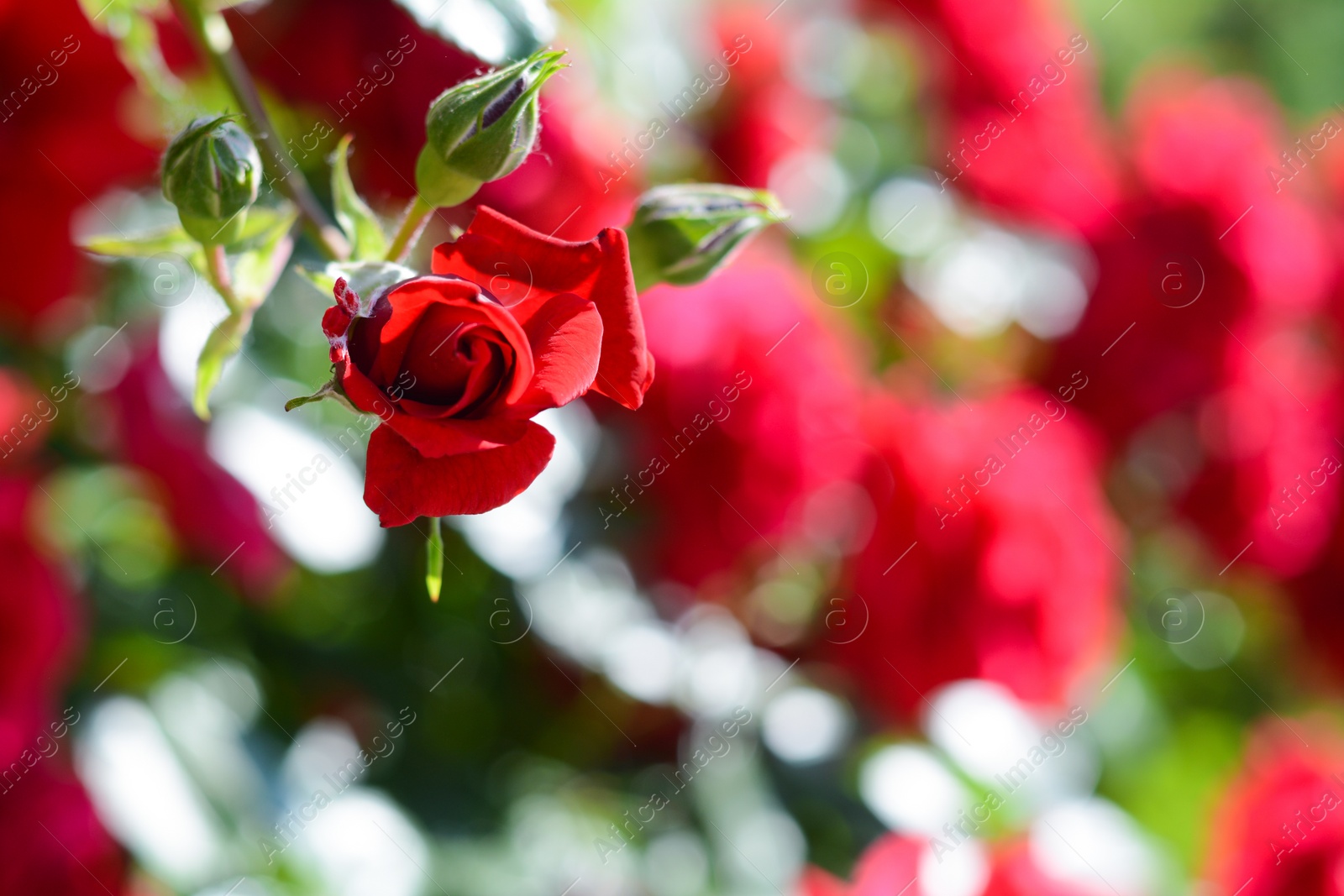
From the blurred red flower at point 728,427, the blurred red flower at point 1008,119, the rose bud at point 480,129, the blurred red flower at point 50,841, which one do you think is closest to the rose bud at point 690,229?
the rose bud at point 480,129

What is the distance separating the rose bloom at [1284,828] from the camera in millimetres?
673

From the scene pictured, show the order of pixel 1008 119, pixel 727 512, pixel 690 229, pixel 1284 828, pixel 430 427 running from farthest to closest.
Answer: pixel 1008 119, pixel 1284 828, pixel 727 512, pixel 690 229, pixel 430 427

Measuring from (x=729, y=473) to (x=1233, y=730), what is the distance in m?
0.59

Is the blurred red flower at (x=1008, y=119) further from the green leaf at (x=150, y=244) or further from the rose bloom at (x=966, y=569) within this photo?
the green leaf at (x=150, y=244)

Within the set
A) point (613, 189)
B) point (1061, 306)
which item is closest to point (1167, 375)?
point (1061, 306)

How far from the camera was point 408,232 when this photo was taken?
30 centimetres

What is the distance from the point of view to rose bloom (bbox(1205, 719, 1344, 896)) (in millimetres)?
673

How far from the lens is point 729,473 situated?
22.5 inches

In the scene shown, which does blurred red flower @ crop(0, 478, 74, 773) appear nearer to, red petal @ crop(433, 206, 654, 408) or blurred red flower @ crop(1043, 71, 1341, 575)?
red petal @ crop(433, 206, 654, 408)

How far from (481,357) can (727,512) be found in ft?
1.12

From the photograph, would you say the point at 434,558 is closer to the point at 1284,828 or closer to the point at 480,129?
the point at 480,129

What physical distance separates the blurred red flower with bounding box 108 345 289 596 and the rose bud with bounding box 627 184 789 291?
0.86ft

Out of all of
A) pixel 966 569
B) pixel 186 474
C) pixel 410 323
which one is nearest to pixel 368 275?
pixel 410 323

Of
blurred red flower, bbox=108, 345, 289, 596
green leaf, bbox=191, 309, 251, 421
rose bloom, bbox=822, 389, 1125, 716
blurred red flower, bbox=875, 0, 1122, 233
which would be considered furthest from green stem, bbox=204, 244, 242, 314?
blurred red flower, bbox=875, 0, 1122, 233
